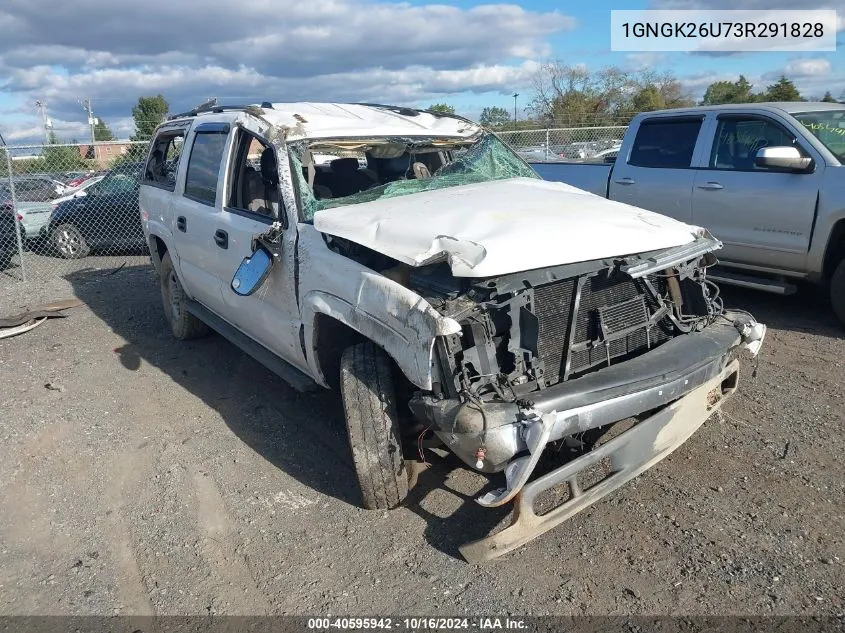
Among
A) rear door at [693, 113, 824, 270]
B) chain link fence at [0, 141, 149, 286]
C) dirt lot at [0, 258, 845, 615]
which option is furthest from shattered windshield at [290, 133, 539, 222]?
chain link fence at [0, 141, 149, 286]

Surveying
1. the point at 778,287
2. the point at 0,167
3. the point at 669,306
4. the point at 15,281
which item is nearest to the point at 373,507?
the point at 669,306

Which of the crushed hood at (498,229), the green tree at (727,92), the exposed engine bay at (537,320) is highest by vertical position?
the crushed hood at (498,229)

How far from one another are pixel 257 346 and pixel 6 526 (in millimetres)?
1781

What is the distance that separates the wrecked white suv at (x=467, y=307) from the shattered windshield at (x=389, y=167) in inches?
0.7

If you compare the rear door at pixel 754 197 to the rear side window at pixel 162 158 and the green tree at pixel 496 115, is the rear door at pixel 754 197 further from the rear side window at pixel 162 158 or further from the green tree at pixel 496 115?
the green tree at pixel 496 115

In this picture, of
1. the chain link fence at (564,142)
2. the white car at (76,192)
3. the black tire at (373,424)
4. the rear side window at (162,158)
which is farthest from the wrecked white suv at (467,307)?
the chain link fence at (564,142)

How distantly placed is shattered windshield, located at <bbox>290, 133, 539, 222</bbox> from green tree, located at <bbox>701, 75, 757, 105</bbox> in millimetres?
26838

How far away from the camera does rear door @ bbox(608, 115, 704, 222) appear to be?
21.7ft

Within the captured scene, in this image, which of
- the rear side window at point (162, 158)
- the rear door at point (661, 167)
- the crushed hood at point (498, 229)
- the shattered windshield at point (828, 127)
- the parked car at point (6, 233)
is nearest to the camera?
the crushed hood at point (498, 229)

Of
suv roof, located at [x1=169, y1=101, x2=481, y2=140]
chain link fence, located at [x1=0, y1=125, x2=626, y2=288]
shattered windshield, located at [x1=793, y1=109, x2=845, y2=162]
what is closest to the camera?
suv roof, located at [x1=169, y1=101, x2=481, y2=140]

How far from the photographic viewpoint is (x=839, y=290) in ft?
18.3

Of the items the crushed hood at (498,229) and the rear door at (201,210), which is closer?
the crushed hood at (498,229)

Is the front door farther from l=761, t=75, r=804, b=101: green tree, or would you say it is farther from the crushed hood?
l=761, t=75, r=804, b=101: green tree

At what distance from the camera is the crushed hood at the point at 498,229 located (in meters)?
2.94
